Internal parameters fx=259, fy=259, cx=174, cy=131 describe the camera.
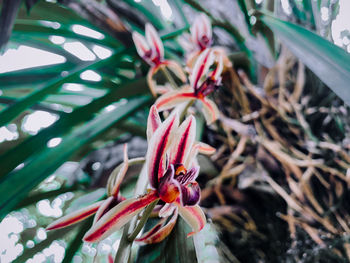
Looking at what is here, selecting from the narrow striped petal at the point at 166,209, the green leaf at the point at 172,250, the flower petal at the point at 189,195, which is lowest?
the green leaf at the point at 172,250

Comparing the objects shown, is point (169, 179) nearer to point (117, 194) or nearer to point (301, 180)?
point (117, 194)

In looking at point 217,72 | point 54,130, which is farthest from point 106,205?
point 217,72

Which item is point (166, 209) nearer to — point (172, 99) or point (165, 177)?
point (165, 177)

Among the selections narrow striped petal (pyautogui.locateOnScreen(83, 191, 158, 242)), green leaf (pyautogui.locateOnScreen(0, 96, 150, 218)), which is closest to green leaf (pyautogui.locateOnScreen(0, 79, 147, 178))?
green leaf (pyautogui.locateOnScreen(0, 96, 150, 218))

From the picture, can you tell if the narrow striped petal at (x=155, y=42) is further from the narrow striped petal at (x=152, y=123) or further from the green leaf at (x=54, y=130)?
the narrow striped petal at (x=152, y=123)

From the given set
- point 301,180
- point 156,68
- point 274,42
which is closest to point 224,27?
point 274,42

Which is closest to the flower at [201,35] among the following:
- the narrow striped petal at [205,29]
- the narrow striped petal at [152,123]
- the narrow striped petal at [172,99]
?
the narrow striped petal at [205,29]
